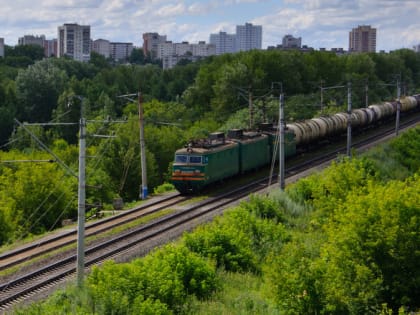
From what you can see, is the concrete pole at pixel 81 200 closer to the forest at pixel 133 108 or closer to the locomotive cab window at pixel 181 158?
the forest at pixel 133 108

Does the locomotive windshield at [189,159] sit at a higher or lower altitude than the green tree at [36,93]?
lower

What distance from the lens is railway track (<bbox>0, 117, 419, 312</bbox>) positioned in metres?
21.4

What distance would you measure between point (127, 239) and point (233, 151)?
12.7 m

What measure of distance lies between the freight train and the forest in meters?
2.49

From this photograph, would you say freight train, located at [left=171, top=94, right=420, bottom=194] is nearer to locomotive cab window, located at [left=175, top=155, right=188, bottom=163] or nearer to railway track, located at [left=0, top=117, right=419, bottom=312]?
locomotive cab window, located at [left=175, top=155, right=188, bottom=163]

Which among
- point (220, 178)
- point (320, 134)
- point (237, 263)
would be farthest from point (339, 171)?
point (320, 134)

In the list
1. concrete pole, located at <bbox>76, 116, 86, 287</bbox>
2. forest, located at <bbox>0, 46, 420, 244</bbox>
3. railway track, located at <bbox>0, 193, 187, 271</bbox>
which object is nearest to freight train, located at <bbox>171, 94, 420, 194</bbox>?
railway track, located at <bbox>0, 193, 187, 271</bbox>

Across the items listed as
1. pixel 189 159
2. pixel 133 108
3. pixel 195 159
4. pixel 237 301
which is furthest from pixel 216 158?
pixel 133 108

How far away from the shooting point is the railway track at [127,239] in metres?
21.4

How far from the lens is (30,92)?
311 ft

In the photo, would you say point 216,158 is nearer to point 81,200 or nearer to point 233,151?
point 233,151

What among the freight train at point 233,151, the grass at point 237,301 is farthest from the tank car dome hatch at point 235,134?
the grass at point 237,301

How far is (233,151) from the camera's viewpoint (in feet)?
126

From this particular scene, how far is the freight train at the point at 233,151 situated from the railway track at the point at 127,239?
1.11 m
